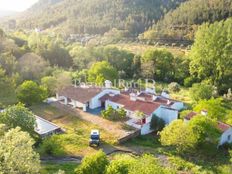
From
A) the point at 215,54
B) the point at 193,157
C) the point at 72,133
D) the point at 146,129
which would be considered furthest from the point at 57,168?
the point at 215,54

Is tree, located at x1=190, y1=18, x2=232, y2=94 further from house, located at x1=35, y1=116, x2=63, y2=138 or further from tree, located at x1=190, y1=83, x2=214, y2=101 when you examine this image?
house, located at x1=35, y1=116, x2=63, y2=138

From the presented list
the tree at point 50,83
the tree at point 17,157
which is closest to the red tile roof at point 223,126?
the tree at point 17,157

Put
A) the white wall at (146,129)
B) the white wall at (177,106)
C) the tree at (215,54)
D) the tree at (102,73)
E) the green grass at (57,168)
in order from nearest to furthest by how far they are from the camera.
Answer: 1. the green grass at (57,168)
2. the white wall at (146,129)
3. the white wall at (177,106)
4. the tree at (215,54)
5. the tree at (102,73)

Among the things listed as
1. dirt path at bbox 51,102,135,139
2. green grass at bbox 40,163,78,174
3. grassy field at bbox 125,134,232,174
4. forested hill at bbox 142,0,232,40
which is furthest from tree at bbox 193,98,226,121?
forested hill at bbox 142,0,232,40

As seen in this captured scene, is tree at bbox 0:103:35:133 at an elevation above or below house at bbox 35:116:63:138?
above

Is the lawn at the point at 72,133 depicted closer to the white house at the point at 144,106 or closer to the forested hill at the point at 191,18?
the white house at the point at 144,106

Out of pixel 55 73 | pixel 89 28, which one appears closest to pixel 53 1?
pixel 89 28
